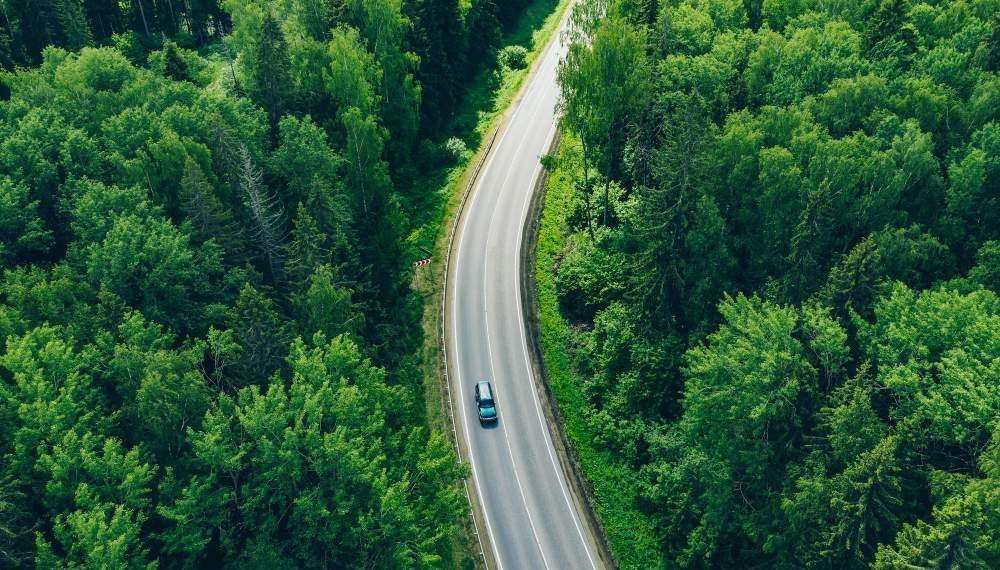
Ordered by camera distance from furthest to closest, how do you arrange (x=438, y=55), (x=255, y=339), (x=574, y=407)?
(x=438, y=55), (x=574, y=407), (x=255, y=339)

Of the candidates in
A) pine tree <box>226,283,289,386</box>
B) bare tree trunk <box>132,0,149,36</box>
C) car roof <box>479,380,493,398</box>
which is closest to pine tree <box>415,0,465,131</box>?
car roof <box>479,380,493,398</box>

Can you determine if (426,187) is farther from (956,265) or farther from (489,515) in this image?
(956,265)

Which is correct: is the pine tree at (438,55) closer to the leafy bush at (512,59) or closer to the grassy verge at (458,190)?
the grassy verge at (458,190)

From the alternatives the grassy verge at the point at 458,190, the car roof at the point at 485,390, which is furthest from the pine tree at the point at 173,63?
the car roof at the point at 485,390

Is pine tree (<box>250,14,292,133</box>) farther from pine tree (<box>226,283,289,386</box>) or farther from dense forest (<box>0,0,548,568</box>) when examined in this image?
pine tree (<box>226,283,289,386</box>)

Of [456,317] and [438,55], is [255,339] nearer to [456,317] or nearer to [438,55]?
[456,317]

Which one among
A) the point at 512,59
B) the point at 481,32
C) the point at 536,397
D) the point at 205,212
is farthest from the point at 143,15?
the point at 536,397

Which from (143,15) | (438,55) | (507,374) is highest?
(438,55)

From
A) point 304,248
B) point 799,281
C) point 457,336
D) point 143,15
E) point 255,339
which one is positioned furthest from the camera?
point 143,15
